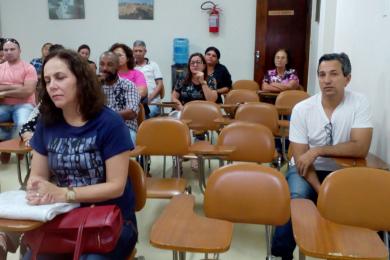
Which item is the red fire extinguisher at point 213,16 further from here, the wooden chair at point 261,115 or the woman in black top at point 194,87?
the wooden chair at point 261,115

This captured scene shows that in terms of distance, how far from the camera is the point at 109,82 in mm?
3127

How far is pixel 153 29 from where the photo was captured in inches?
266

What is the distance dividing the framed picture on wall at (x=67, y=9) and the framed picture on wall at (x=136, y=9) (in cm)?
74

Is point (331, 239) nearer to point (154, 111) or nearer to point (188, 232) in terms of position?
point (188, 232)

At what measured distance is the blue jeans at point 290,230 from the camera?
1892 mm

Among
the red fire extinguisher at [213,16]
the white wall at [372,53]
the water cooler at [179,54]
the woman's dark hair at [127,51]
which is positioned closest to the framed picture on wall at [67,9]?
the water cooler at [179,54]

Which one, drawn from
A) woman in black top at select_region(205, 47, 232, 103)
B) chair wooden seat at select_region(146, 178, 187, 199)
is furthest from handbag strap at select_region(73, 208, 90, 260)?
woman in black top at select_region(205, 47, 232, 103)

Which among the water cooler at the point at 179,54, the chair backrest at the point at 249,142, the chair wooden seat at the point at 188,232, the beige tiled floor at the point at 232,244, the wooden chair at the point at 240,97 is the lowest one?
the beige tiled floor at the point at 232,244

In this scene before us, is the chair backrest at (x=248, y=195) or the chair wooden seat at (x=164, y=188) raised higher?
the chair backrest at (x=248, y=195)

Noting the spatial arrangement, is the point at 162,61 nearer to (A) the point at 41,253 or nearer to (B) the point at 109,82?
(B) the point at 109,82

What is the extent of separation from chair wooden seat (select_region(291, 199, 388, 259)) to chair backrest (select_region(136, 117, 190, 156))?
1172 millimetres

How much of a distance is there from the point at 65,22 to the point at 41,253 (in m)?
6.31

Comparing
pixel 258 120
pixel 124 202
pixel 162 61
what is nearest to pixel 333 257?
pixel 124 202

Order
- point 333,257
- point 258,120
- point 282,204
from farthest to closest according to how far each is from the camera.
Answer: point 258,120 → point 282,204 → point 333,257
